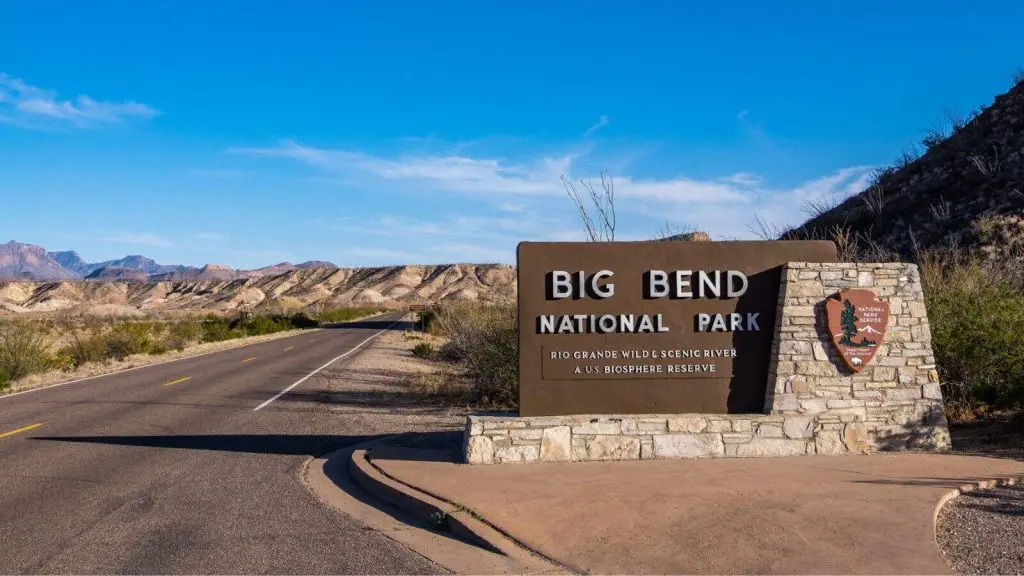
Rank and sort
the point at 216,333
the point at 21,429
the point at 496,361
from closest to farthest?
1. the point at 21,429
2. the point at 496,361
3. the point at 216,333

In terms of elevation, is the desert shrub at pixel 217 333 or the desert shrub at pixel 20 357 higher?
the desert shrub at pixel 217 333

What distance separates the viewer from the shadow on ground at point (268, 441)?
37.1 ft

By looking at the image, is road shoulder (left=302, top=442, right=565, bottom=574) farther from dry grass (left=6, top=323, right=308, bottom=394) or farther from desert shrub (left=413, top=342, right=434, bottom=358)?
desert shrub (left=413, top=342, right=434, bottom=358)

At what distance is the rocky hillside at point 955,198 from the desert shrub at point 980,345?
1061 cm

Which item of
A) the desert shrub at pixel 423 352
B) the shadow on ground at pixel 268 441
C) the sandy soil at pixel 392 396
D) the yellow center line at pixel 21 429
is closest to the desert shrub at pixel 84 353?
the sandy soil at pixel 392 396

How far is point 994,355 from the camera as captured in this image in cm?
1215

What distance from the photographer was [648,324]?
33.2 ft

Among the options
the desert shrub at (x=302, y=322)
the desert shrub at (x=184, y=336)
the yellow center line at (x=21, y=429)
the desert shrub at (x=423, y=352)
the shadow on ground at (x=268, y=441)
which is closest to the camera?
the shadow on ground at (x=268, y=441)

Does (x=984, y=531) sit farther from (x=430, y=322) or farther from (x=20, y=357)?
(x=430, y=322)

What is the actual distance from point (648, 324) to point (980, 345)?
607 cm

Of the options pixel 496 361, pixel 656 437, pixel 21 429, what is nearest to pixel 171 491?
pixel 656 437

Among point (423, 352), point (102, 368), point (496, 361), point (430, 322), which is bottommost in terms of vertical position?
point (496, 361)

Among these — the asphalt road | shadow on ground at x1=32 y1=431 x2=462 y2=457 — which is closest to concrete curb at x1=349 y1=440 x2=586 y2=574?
the asphalt road

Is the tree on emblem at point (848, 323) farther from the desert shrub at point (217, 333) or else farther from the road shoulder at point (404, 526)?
→ the desert shrub at point (217, 333)
